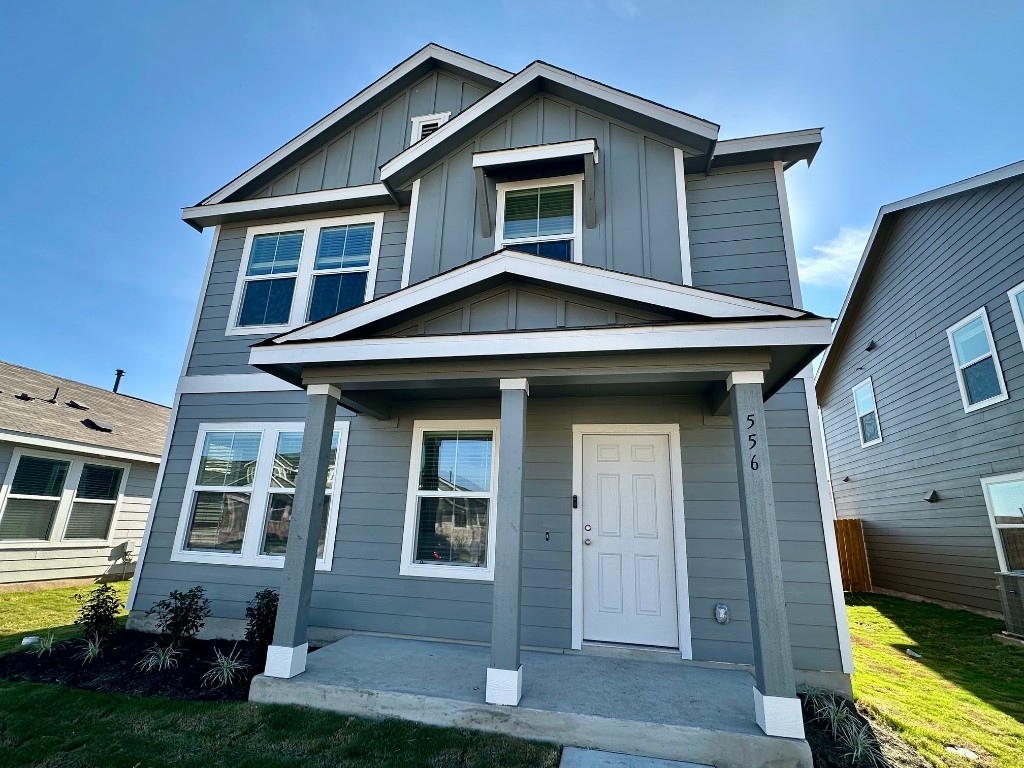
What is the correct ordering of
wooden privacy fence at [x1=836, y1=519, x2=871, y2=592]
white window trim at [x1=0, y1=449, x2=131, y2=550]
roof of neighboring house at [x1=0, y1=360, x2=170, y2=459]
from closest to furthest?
white window trim at [x1=0, y1=449, x2=131, y2=550] < roof of neighboring house at [x1=0, y1=360, x2=170, y2=459] < wooden privacy fence at [x1=836, y1=519, x2=871, y2=592]

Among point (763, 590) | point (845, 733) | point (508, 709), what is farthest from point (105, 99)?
point (845, 733)

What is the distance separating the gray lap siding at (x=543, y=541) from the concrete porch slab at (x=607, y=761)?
1536mm

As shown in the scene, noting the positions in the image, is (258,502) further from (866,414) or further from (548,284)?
(866,414)

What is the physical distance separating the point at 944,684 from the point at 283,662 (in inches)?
242

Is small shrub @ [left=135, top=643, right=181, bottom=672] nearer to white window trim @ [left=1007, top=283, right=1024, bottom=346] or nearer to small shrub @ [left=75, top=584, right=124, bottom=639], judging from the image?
small shrub @ [left=75, top=584, right=124, bottom=639]

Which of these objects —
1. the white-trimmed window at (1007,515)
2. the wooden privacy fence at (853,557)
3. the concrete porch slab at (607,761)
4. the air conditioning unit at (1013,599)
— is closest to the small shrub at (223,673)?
the concrete porch slab at (607,761)

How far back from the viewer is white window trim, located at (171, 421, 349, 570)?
5.46 meters

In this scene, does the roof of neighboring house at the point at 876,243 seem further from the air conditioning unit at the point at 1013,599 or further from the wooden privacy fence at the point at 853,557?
the wooden privacy fence at the point at 853,557

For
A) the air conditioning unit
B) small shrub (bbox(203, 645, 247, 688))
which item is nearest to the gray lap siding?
small shrub (bbox(203, 645, 247, 688))

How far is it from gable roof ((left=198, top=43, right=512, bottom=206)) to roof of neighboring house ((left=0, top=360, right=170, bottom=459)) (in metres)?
5.34

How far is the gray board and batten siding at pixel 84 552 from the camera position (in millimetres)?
7934

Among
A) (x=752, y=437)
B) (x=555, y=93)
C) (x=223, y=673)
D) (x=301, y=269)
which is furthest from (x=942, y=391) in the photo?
(x=223, y=673)

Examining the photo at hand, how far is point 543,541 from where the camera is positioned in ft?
15.8

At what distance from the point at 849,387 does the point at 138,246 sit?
20.8 m
